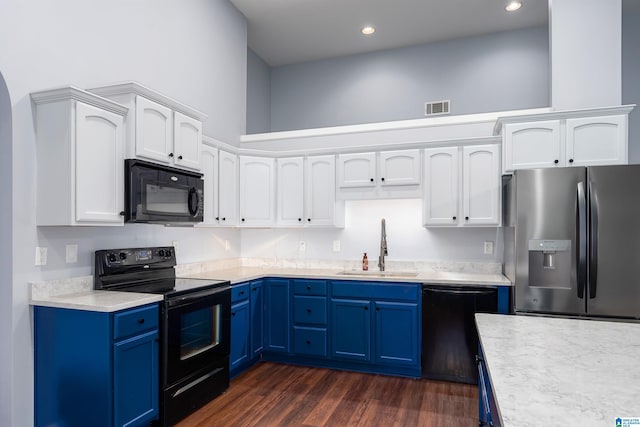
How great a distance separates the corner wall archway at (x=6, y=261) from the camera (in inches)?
92.0

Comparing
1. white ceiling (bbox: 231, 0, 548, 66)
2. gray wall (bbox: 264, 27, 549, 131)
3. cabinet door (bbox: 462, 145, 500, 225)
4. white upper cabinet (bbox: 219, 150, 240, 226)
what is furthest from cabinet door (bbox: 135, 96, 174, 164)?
gray wall (bbox: 264, 27, 549, 131)

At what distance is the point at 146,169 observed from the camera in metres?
2.78

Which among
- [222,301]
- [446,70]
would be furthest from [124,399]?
[446,70]

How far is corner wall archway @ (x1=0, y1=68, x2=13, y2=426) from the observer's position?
2.34m

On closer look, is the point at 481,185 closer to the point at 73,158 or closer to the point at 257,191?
the point at 257,191

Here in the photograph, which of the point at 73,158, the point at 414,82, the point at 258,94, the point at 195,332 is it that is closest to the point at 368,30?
the point at 414,82

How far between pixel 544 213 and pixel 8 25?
12.1ft

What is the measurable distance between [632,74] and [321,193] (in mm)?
3482

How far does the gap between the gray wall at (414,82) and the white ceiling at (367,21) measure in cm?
16

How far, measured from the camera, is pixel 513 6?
14.0 ft

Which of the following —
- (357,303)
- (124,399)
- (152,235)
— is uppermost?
(152,235)

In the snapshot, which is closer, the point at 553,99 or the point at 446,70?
the point at 553,99

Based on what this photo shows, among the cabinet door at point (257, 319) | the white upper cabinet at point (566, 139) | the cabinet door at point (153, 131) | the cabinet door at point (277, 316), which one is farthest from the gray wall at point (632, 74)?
the cabinet door at point (153, 131)

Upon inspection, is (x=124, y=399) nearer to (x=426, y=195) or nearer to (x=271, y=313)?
(x=271, y=313)
